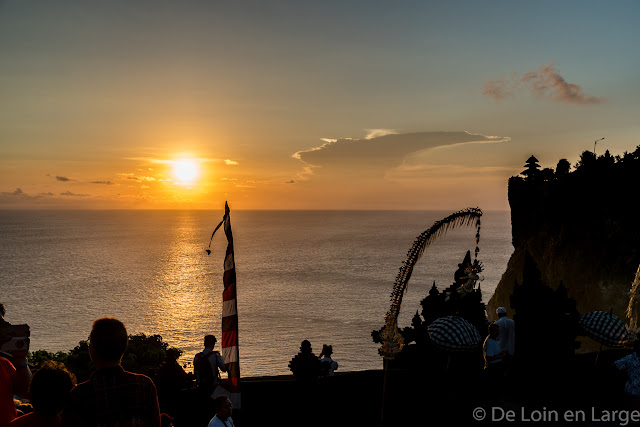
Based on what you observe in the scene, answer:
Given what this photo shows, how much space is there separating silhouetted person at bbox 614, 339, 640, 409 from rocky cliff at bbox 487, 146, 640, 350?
52.5m

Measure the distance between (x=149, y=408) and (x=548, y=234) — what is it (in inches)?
2916

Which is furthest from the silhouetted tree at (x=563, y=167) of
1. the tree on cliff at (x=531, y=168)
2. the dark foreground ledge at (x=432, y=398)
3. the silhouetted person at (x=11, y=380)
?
the silhouetted person at (x=11, y=380)

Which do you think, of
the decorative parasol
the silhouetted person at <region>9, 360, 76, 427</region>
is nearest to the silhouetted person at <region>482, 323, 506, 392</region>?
the decorative parasol

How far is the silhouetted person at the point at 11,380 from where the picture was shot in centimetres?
454

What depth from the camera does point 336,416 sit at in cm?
992

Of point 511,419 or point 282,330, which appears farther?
point 282,330

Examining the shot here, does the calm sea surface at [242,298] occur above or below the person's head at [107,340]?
below

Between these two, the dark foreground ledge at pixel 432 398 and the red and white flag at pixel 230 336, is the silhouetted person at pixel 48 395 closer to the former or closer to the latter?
the red and white flag at pixel 230 336

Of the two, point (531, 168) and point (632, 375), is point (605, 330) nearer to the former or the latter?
point (632, 375)

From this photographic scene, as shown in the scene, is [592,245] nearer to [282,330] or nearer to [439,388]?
[282,330]

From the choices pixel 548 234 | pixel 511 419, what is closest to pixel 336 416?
pixel 511 419

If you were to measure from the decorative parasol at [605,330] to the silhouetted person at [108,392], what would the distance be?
383 inches

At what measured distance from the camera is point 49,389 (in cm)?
383

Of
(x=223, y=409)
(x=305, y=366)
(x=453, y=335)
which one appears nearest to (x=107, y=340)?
(x=223, y=409)
